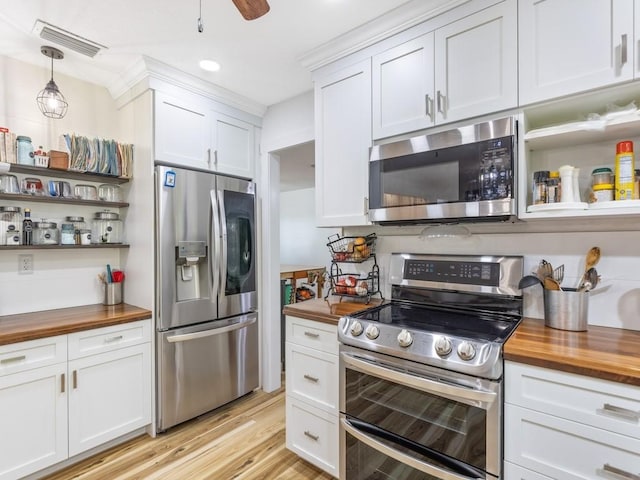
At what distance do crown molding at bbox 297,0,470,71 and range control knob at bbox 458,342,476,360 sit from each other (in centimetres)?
157

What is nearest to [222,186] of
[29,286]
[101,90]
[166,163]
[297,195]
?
[166,163]

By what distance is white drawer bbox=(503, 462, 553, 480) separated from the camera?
1.16 m

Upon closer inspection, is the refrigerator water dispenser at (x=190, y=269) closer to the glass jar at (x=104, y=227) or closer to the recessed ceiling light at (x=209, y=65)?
the glass jar at (x=104, y=227)

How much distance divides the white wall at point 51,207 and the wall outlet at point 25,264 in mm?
20

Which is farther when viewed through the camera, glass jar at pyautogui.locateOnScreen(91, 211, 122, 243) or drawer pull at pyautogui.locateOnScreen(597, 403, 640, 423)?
glass jar at pyautogui.locateOnScreen(91, 211, 122, 243)

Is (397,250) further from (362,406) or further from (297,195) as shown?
(297,195)

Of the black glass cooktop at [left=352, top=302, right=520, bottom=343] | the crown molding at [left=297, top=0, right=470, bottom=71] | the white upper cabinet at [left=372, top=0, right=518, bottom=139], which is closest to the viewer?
the black glass cooktop at [left=352, top=302, right=520, bottom=343]

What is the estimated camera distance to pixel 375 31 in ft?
6.12

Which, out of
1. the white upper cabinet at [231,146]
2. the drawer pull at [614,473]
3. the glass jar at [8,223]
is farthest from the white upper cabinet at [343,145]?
the glass jar at [8,223]

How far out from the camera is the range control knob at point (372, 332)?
59.4 inches

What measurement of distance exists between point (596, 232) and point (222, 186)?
92.3 inches

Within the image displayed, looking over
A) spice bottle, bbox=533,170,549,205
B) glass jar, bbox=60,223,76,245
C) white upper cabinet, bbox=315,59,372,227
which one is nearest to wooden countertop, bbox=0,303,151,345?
glass jar, bbox=60,223,76,245

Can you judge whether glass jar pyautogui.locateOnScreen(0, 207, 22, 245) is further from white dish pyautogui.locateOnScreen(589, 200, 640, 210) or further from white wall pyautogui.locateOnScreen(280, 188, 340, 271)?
white wall pyautogui.locateOnScreen(280, 188, 340, 271)

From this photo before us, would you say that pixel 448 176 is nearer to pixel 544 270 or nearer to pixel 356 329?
pixel 544 270
